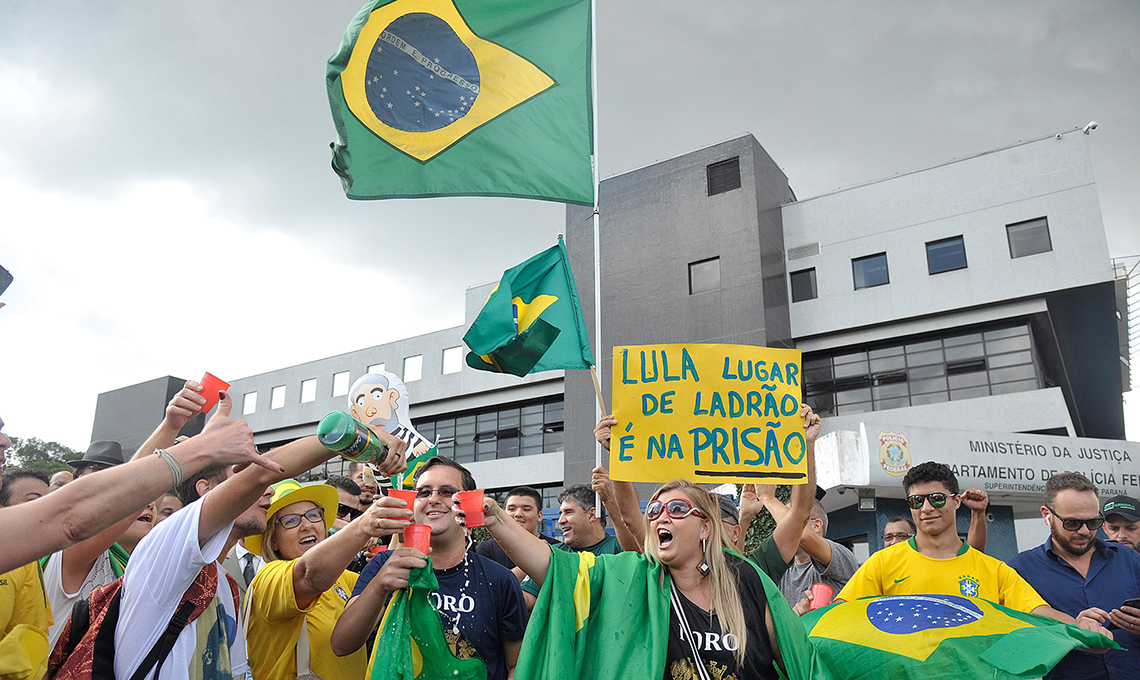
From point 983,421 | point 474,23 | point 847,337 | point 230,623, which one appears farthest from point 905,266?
point 230,623

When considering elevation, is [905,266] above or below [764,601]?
above

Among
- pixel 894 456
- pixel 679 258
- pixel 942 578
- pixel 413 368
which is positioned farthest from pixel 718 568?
pixel 413 368

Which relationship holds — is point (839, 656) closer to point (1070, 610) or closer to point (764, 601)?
point (764, 601)

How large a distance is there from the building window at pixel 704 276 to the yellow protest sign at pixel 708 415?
18516 millimetres

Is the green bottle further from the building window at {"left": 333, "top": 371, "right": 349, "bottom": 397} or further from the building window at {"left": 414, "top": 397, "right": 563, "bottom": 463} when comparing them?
the building window at {"left": 333, "top": 371, "right": 349, "bottom": 397}

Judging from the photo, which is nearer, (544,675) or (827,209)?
(544,675)

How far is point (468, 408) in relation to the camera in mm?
30203

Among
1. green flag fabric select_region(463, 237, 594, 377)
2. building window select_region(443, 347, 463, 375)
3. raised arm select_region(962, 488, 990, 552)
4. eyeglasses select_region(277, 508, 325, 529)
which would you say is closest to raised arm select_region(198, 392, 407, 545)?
eyeglasses select_region(277, 508, 325, 529)

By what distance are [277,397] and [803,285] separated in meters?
24.0

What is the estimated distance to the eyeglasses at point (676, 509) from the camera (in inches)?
146

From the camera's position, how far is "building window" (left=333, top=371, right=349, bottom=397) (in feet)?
111

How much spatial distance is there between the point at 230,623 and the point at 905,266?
21796mm

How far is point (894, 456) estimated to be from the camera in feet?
47.5

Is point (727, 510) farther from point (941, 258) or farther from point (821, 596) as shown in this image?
point (941, 258)
